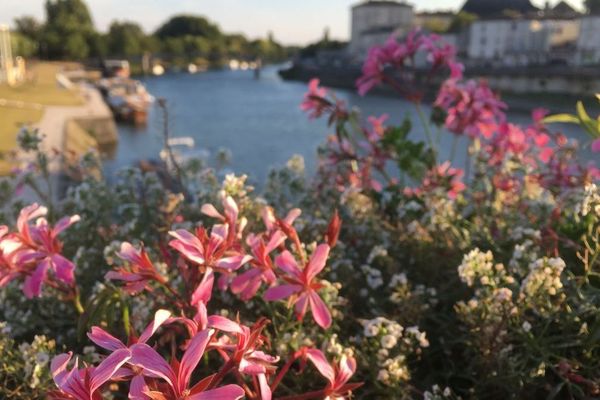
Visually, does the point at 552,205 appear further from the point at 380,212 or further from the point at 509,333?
the point at 509,333

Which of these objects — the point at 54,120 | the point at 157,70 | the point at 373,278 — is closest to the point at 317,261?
the point at 373,278

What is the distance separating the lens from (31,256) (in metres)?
1.25

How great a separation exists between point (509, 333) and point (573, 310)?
152 mm

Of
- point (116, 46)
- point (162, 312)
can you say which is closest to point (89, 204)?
point (162, 312)

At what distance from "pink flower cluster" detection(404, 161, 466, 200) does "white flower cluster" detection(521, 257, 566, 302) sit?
1030 mm

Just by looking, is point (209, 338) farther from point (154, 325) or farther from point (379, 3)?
point (379, 3)

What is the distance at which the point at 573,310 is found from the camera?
1369mm

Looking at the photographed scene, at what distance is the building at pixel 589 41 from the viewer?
1970 inches

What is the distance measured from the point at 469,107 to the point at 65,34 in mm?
94172

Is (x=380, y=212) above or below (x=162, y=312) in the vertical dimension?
below

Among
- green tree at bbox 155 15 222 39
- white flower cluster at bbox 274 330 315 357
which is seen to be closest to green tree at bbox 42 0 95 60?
green tree at bbox 155 15 222 39

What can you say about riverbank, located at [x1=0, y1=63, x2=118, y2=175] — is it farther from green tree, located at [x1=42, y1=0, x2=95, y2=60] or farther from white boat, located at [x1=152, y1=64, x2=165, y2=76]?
white boat, located at [x1=152, y1=64, x2=165, y2=76]

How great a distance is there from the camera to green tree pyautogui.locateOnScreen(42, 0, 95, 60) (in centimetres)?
8300

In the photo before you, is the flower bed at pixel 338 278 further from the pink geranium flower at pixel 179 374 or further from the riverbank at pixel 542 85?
the riverbank at pixel 542 85
